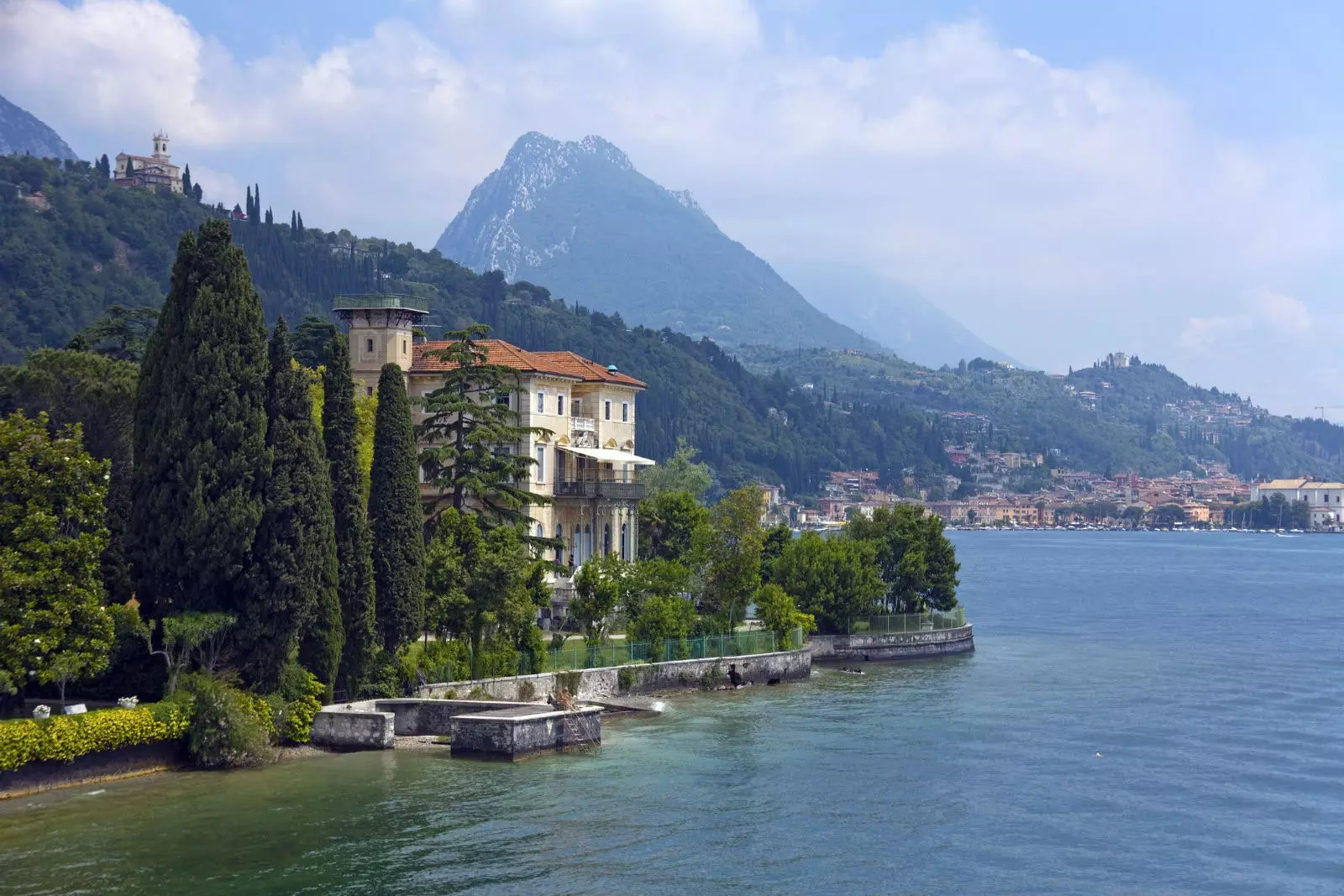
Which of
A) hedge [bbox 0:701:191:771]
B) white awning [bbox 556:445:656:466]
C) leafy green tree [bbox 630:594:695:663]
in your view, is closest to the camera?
hedge [bbox 0:701:191:771]

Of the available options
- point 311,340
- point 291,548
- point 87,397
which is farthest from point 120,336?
point 291,548

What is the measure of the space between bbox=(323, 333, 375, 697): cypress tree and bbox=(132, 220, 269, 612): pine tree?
13.3 ft

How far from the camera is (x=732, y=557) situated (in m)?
59.3

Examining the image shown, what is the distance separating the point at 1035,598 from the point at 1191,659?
45.0m

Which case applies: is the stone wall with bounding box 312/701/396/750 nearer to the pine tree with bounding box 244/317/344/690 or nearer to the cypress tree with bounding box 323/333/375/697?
the pine tree with bounding box 244/317/344/690


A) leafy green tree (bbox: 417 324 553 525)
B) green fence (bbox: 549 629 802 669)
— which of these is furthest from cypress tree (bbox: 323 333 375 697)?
leafy green tree (bbox: 417 324 553 525)

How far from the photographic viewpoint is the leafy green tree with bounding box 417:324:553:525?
51.1 meters

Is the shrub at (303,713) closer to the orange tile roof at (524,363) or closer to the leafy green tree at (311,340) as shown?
the orange tile roof at (524,363)

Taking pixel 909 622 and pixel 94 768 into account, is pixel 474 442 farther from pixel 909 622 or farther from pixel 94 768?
pixel 909 622

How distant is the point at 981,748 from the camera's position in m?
42.4

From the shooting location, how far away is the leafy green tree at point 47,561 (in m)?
31.8

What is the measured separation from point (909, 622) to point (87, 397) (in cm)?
3907

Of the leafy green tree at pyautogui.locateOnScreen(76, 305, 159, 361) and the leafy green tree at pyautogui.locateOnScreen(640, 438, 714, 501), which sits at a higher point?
the leafy green tree at pyautogui.locateOnScreen(76, 305, 159, 361)

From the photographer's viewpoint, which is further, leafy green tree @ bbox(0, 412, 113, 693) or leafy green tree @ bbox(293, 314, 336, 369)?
leafy green tree @ bbox(293, 314, 336, 369)
